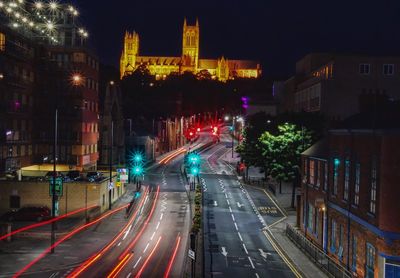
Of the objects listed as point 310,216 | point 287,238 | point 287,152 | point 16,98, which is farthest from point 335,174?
point 16,98

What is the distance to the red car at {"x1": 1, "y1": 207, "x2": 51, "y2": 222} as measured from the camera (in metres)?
53.8

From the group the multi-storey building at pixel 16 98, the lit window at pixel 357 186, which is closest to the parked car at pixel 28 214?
the multi-storey building at pixel 16 98

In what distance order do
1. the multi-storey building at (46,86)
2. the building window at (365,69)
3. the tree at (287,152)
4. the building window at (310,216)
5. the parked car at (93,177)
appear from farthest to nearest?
→ the building window at (365,69) → the multi-storey building at (46,86) → the tree at (287,152) → the parked car at (93,177) → the building window at (310,216)

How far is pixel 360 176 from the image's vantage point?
3116 cm

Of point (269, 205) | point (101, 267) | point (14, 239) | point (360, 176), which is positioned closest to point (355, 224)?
point (360, 176)

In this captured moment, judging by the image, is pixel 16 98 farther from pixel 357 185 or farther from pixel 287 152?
pixel 357 185

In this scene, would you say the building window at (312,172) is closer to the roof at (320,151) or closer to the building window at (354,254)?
the roof at (320,151)

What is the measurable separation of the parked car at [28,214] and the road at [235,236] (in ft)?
51.9

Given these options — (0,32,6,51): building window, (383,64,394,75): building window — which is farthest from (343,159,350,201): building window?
(383,64,394,75): building window

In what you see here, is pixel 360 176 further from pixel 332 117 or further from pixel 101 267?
pixel 332 117

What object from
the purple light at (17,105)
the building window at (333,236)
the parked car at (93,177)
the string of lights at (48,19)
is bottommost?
the building window at (333,236)

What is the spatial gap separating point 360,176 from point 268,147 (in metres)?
32.9

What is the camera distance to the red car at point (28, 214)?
53.8 m

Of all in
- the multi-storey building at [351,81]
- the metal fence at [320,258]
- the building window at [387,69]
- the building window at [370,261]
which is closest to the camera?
the building window at [370,261]
